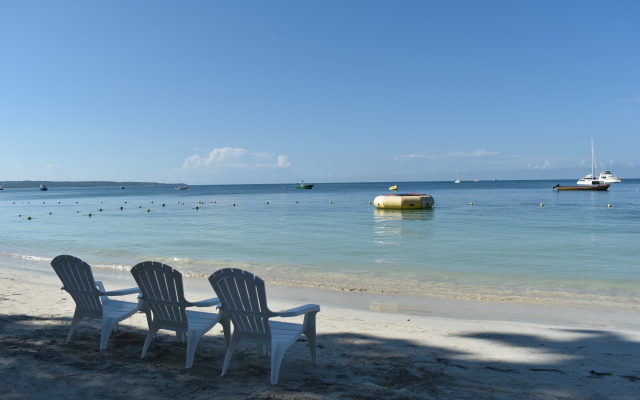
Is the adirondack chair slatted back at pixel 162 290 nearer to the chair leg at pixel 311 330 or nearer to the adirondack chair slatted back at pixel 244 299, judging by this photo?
the adirondack chair slatted back at pixel 244 299

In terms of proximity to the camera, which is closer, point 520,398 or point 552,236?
point 520,398

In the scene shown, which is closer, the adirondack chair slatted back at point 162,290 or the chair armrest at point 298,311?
the chair armrest at point 298,311

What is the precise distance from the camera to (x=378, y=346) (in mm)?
5121

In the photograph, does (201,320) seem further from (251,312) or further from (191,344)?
(251,312)

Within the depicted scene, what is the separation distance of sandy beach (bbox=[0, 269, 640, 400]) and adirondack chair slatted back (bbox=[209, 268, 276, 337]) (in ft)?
1.46

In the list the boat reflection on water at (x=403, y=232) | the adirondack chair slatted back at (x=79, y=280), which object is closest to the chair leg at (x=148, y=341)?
the adirondack chair slatted back at (x=79, y=280)

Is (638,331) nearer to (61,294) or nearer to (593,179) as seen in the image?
(61,294)

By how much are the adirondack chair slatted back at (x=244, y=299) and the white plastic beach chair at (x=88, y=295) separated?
125cm

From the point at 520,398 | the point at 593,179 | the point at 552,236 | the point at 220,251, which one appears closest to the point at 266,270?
the point at 220,251

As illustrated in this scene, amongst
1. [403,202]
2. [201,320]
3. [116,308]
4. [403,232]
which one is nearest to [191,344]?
[201,320]

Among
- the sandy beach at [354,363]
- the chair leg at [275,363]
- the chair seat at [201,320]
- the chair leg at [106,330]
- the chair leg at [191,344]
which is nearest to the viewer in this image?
the sandy beach at [354,363]

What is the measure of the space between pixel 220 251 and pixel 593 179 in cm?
8291

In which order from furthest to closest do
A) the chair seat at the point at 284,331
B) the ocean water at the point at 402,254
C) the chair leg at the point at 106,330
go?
the ocean water at the point at 402,254
the chair leg at the point at 106,330
the chair seat at the point at 284,331

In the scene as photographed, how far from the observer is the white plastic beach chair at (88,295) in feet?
15.8
